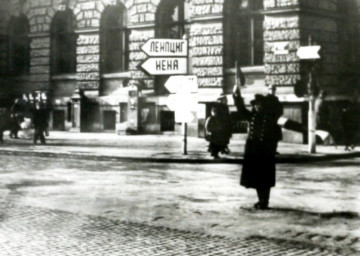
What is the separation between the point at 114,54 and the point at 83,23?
2.00 metres

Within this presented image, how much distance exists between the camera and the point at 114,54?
2964 cm

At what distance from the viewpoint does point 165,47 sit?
1600cm

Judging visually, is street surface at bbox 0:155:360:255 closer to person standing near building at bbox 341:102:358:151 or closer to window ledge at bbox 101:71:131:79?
person standing near building at bbox 341:102:358:151

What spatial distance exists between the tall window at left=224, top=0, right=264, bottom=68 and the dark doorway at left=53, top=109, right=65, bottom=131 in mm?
9827

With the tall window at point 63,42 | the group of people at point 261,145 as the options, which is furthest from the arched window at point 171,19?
the group of people at point 261,145

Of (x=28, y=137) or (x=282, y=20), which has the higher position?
(x=282, y=20)

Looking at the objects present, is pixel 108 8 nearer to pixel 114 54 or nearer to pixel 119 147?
pixel 114 54

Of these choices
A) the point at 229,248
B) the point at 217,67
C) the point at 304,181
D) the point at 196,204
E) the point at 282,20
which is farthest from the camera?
the point at 217,67

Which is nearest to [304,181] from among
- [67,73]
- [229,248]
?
[229,248]

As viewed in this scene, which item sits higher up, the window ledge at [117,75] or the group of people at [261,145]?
the window ledge at [117,75]

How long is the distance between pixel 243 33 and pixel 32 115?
355 inches

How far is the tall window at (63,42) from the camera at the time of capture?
3069 centimetres

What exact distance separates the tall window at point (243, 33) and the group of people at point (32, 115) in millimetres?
7389

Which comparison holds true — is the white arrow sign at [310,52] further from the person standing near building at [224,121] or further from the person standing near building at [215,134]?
Answer: the person standing near building at [215,134]
